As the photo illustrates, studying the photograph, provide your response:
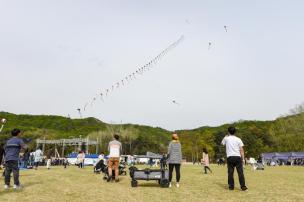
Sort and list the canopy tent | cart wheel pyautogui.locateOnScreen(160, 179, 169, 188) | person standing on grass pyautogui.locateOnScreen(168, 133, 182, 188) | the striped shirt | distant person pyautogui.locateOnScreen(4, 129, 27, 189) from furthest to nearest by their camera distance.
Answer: the canopy tent, person standing on grass pyautogui.locateOnScreen(168, 133, 182, 188), cart wheel pyautogui.locateOnScreen(160, 179, 169, 188), the striped shirt, distant person pyautogui.locateOnScreen(4, 129, 27, 189)

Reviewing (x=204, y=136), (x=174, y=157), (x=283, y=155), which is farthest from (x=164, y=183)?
(x=204, y=136)

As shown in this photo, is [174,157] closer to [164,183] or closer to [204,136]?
[164,183]

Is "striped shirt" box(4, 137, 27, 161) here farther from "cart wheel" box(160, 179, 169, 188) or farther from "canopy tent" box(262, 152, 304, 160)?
"canopy tent" box(262, 152, 304, 160)

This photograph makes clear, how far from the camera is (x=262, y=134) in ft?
339

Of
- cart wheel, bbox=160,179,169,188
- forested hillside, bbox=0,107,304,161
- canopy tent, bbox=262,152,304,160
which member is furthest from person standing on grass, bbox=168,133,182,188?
forested hillside, bbox=0,107,304,161

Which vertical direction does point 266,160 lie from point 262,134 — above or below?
below

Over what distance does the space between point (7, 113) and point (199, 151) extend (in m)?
83.0

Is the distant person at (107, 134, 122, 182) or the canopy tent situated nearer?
the distant person at (107, 134, 122, 182)

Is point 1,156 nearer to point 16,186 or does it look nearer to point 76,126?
point 16,186

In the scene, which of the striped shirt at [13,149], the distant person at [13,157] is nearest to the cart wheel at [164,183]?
the distant person at [13,157]

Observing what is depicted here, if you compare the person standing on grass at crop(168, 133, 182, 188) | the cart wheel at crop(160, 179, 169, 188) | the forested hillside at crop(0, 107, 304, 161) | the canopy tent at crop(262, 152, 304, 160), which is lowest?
the cart wheel at crop(160, 179, 169, 188)

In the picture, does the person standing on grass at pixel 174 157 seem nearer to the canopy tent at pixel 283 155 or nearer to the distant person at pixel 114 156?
the distant person at pixel 114 156

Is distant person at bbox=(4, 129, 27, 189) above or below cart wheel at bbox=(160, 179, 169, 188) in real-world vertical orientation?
above

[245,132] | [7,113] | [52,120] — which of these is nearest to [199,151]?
[245,132]
